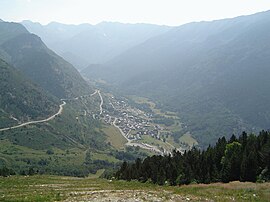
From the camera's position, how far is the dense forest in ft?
195

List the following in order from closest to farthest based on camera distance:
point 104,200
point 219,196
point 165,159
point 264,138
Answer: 1. point 104,200
2. point 219,196
3. point 264,138
4. point 165,159

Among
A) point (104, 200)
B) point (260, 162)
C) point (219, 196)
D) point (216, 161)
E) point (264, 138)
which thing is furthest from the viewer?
point (264, 138)

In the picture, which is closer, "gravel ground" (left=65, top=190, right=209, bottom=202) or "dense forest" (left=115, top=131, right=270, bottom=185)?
"gravel ground" (left=65, top=190, right=209, bottom=202)

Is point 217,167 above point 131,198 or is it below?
below

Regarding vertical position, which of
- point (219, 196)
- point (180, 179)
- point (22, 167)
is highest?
point (219, 196)

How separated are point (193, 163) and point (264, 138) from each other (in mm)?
18068

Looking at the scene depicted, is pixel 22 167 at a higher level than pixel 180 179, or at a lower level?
lower

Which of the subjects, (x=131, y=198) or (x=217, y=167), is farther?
(x=217, y=167)

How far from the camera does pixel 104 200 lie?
36.2 m

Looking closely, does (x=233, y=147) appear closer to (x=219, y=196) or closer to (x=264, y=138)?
(x=264, y=138)

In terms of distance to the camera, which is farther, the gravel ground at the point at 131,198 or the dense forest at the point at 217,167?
the dense forest at the point at 217,167

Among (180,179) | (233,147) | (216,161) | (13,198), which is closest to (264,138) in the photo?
(233,147)

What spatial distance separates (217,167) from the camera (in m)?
68.1

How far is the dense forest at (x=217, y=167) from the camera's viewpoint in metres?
59.5
